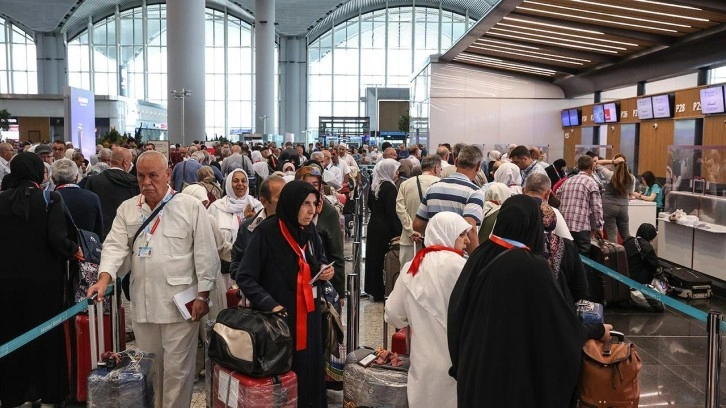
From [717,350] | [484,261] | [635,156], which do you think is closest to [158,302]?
[484,261]

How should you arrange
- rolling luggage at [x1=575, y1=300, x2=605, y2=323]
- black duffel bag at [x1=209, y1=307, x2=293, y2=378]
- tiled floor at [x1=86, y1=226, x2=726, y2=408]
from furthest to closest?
tiled floor at [x1=86, y1=226, x2=726, y2=408]
rolling luggage at [x1=575, y1=300, x2=605, y2=323]
black duffel bag at [x1=209, y1=307, x2=293, y2=378]

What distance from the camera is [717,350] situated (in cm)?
387

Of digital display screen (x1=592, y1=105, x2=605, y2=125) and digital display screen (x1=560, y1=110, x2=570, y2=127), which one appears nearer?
digital display screen (x1=592, y1=105, x2=605, y2=125)

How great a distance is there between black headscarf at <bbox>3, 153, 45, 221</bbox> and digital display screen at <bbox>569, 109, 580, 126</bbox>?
62.8ft

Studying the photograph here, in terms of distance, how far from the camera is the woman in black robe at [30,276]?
4.49 metres

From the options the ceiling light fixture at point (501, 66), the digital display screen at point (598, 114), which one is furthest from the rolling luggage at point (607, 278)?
the ceiling light fixture at point (501, 66)

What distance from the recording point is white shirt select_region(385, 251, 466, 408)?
3584 millimetres

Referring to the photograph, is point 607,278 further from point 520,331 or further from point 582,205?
point 520,331

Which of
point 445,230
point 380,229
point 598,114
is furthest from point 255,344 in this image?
point 598,114

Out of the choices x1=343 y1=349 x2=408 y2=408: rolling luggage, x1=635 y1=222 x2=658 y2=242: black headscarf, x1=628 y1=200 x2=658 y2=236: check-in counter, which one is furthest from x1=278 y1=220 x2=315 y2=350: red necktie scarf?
x1=628 y1=200 x2=658 y2=236: check-in counter

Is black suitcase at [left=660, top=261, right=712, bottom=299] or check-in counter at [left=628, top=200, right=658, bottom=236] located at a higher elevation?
check-in counter at [left=628, top=200, right=658, bottom=236]

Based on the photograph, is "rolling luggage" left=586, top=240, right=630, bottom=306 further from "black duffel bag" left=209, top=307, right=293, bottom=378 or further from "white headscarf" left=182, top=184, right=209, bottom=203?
"black duffel bag" left=209, top=307, right=293, bottom=378

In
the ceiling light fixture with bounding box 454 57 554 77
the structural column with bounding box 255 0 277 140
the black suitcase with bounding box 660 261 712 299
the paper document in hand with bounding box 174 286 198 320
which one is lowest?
the black suitcase with bounding box 660 261 712 299

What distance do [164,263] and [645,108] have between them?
49.0 feet
